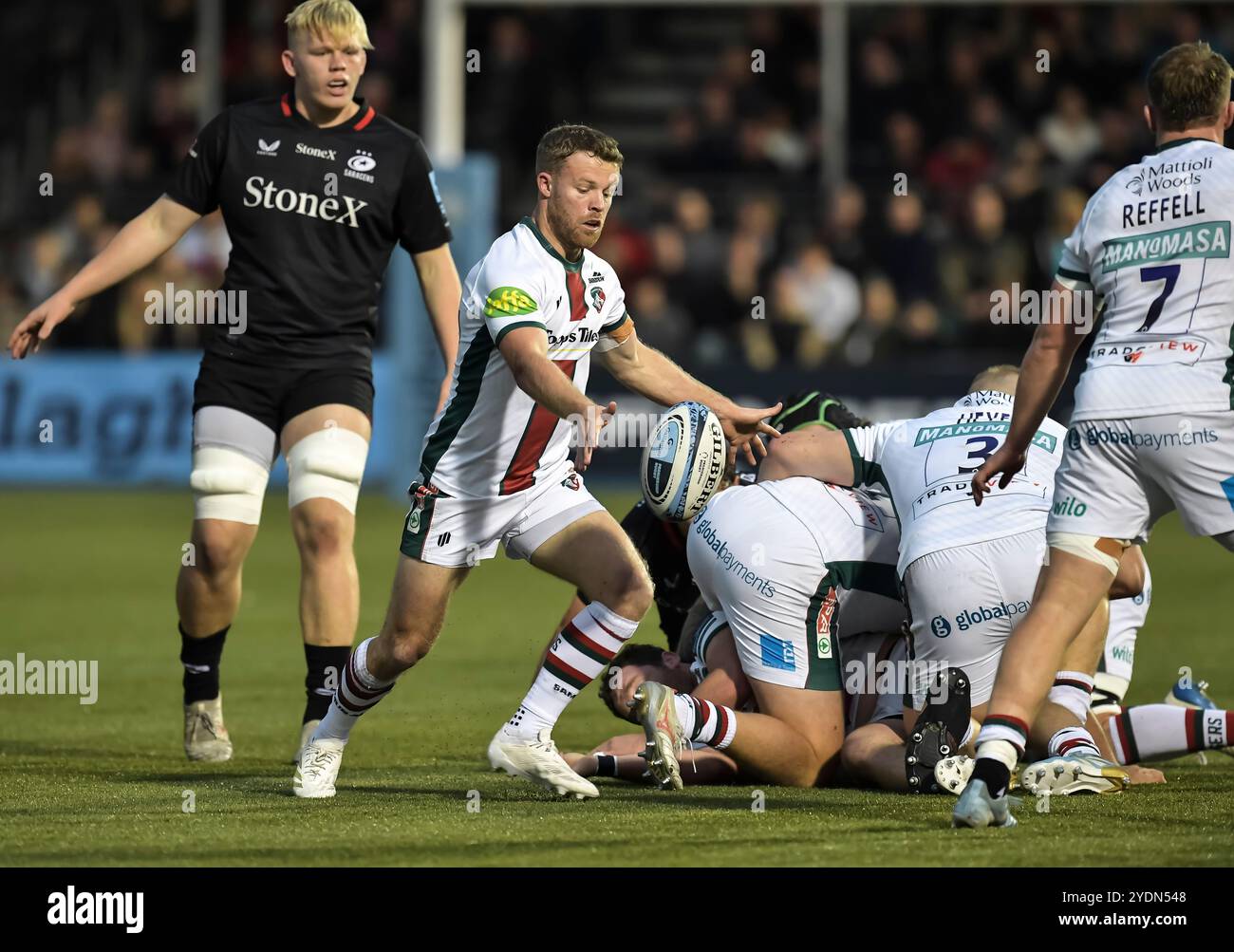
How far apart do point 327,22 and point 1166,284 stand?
3156mm

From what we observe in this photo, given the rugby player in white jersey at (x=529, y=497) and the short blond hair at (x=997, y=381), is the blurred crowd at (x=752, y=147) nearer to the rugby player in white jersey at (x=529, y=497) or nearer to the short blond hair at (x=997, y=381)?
the short blond hair at (x=997, y=381)

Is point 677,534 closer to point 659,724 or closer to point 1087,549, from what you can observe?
point 659,724

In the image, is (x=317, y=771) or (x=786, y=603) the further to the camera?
(x=786, y=603)

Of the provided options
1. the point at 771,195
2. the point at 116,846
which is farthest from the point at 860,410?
the point at 116,846

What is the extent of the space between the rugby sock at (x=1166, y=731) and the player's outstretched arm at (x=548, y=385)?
224cm

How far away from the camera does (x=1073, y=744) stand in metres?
6.39

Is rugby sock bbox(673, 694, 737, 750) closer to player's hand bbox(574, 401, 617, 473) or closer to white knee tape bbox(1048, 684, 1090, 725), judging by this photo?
player's hand bbox(574, 401, 617, 473)

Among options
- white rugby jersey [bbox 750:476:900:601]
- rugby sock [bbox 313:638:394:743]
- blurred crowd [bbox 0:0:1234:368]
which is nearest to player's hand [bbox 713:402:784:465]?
white rugby jersey [bbox 750:476:900:601]

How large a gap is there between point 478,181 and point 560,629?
12.6 m

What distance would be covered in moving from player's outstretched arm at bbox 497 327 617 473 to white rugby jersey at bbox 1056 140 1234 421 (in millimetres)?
1439

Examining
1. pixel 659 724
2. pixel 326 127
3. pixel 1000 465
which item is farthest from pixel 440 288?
Answer: pixel 1000 465

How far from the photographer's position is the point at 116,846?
5320 millimetres

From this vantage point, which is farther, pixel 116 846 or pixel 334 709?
pixel 334 709

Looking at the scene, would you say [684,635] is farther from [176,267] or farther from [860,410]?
[176,267]
